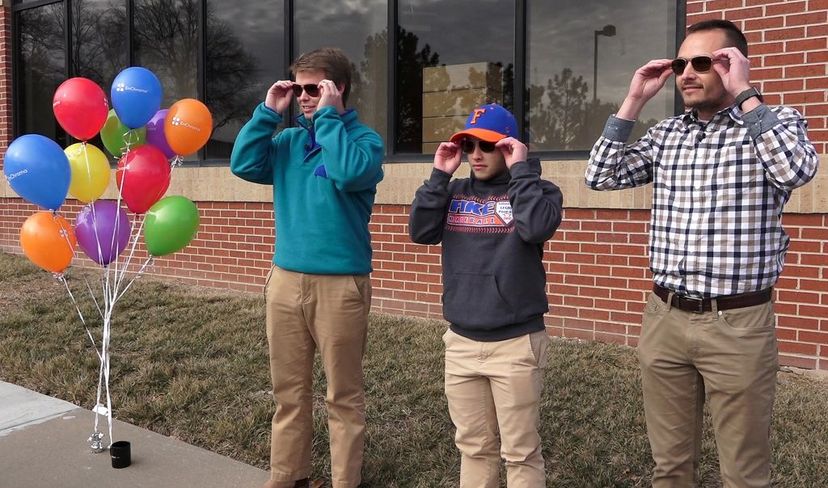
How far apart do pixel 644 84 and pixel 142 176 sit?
221cm

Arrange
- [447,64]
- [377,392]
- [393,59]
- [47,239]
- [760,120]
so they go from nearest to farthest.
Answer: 1. [760,120]
2. [47,239]
3. [377,392]
4. [447,64]
5. [393,59]

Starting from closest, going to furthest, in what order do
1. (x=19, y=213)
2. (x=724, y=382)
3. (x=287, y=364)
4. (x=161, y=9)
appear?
(x=724, y=382)
(x=287, y=364)
(x=161, y=9)
(x=19, y=213)

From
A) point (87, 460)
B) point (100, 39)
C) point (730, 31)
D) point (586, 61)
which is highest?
point (100, 39)

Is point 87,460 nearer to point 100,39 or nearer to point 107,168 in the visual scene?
point 107,168

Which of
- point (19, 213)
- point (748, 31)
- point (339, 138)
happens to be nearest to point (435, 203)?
point (339, 138)

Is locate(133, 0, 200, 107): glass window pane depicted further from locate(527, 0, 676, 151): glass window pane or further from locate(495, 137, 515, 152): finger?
locate(495, 137, 515, 152): finger

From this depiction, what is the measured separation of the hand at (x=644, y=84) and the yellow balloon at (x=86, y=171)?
2.41m

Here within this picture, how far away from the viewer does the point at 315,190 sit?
2836 millimetres

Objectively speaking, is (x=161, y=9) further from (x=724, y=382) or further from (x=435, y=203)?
(x=724, y=382)

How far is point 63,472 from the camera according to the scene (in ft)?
10.7

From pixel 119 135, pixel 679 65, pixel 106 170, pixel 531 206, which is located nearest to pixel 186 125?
pixel 119 135

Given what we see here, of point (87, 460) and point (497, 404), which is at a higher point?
point (497, 404)

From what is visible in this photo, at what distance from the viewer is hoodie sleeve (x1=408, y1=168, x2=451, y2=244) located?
260 cm

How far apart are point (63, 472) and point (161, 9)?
5.54 metres
